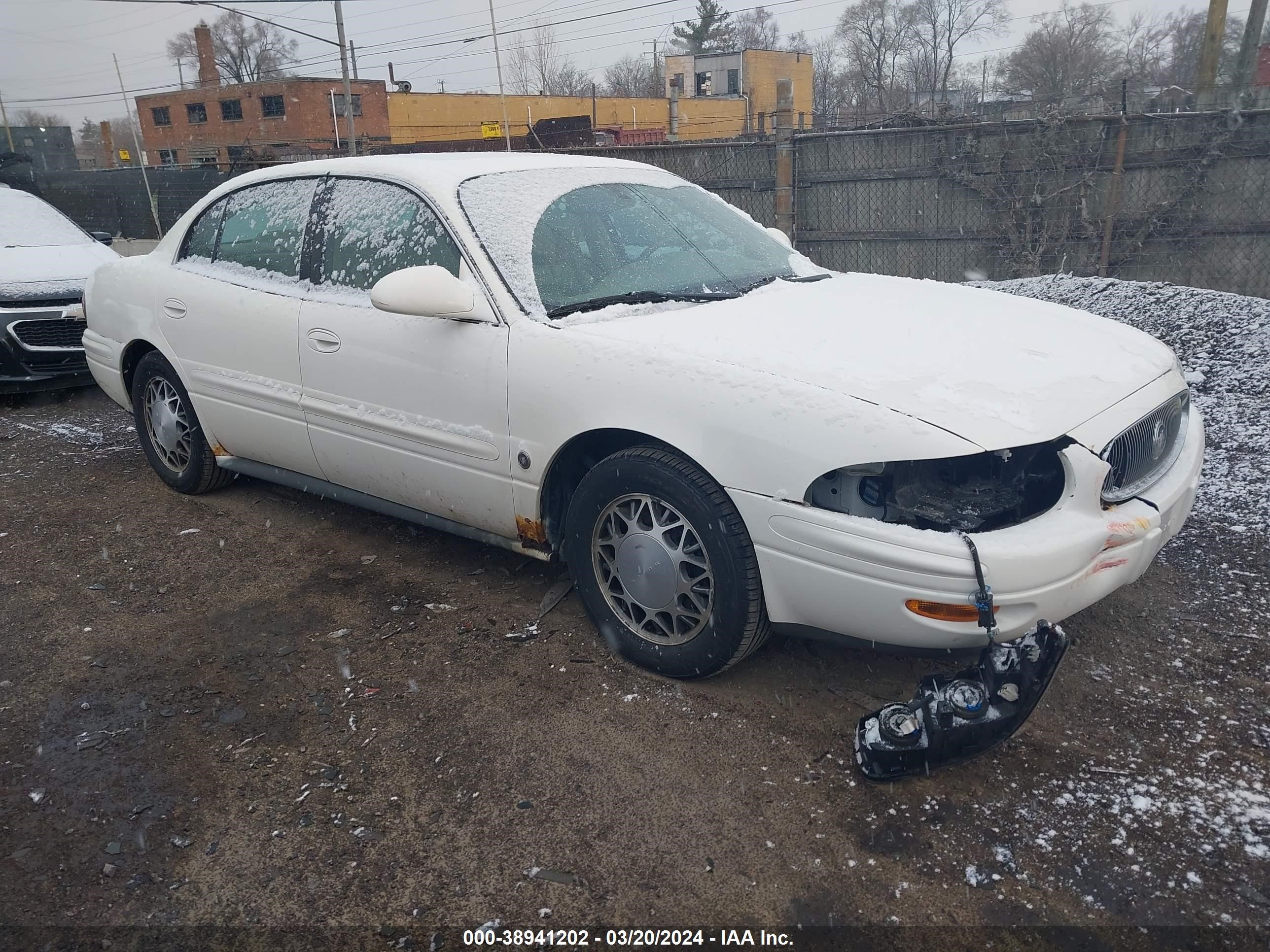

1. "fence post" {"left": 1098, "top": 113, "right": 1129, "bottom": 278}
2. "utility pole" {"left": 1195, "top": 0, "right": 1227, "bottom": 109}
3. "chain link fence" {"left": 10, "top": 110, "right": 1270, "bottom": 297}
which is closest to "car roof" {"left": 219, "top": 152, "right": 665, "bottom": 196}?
"chain link fence" {"left": 10, "top": 110, "right": 1270, "bottom": 297}

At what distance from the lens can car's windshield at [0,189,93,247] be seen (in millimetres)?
7922

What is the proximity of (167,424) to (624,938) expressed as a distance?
3.90 m

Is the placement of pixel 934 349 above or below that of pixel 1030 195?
below

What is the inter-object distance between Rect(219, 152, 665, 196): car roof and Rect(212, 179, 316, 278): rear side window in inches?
3.7

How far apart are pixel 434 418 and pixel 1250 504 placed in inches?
143

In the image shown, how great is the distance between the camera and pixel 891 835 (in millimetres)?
2369

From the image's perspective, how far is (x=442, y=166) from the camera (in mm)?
3711

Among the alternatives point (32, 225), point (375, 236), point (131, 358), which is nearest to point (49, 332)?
point (32, 225)

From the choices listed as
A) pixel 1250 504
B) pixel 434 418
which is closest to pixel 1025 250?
pixel 1250 504

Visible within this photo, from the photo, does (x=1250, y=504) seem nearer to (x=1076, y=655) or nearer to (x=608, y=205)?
(x=1076, y=655)

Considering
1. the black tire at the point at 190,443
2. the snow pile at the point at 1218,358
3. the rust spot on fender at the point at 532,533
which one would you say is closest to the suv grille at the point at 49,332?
the black tire at the point at 190,443

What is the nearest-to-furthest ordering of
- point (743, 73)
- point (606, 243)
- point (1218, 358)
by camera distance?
1. point (606, 243)
2. point (1218, 358)
3. point (743, 73)

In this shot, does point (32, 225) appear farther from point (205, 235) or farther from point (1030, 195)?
point (1030, 195)

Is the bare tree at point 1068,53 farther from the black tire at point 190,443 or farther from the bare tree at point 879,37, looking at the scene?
the black tire at point 190,443
